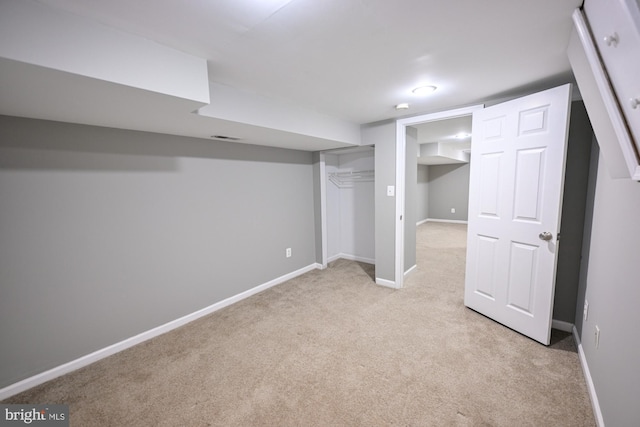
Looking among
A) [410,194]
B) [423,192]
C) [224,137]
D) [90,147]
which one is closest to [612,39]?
[224,137]

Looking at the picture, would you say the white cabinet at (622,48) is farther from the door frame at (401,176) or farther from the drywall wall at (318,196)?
the drywall wall at (318,196)

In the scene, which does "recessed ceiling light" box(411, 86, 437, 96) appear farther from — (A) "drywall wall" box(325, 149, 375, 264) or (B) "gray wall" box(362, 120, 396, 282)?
(A) "drywall wall" box(325, 149, 375, 264)

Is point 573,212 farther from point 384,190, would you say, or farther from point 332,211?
point 332,211

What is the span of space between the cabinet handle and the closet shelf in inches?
126

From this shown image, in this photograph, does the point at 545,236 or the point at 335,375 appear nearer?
the point at 335,375

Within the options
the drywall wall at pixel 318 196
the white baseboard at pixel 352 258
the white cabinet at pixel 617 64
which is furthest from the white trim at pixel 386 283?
the white cabinet at pixel 617 64

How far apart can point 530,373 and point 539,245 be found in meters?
0.95

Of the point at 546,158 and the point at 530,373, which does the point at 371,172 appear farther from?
the point at 530,373

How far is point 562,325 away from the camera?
2.28 meters

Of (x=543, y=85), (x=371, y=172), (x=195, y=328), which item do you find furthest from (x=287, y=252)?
(x=543, y=85)

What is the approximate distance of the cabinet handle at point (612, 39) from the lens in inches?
34.2

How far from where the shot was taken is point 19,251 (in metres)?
1.71

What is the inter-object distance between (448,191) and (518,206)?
6319 millimetres

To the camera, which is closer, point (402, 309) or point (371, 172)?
point (402, 309)
